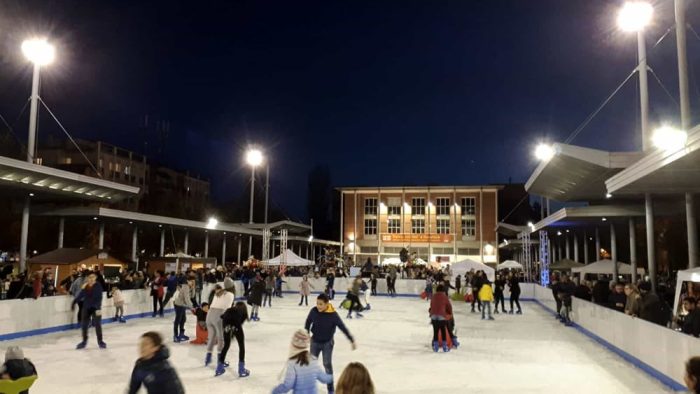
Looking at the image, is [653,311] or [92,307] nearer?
[653,311]

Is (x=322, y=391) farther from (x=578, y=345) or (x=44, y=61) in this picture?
(x=44, y=61)

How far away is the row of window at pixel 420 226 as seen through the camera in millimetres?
62500

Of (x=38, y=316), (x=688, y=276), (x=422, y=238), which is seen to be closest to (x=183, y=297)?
(x=38, y=316)

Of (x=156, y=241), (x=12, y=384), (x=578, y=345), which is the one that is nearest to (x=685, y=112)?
(x=578, y=345)

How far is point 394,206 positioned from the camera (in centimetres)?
6456

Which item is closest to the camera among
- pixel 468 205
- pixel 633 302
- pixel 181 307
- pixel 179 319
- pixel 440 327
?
pixel 633 302

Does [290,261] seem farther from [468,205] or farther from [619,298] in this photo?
[468,205]

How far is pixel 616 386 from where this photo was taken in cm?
870

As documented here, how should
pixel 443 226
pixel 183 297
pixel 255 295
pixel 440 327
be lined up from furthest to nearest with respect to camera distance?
pixel 443 226, pixel 255 295, pixel 183 297, pixel 440 327

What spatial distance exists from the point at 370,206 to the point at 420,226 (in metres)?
6.40

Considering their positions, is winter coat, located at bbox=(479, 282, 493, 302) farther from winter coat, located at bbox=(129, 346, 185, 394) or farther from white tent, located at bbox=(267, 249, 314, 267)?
white tent, located at bbox=(267, 249, 314, 267)

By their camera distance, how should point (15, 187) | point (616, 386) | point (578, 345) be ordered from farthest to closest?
1. point (15, 187)
2. point (578, 345)
3. point (616, 386)

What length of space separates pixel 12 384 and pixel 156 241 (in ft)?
158

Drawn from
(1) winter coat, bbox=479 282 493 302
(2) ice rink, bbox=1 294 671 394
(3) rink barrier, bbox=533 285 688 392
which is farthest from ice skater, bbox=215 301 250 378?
(1) winter coat, bbox=479 282 493 302
